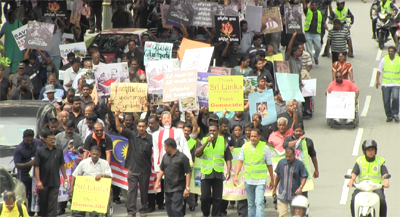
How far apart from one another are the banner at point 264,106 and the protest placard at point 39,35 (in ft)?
20.5

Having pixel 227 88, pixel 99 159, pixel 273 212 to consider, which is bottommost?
pixel 273 212

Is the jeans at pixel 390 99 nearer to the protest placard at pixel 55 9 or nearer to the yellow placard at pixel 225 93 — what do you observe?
the yellow placard at pixel 225 93

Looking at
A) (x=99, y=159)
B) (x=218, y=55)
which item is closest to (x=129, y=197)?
(x=99, y=159)

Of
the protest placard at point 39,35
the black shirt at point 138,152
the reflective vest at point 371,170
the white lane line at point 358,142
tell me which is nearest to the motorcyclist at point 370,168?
the reflective vest at point 371,170

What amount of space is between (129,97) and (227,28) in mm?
5541

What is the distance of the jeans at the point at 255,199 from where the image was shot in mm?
15633

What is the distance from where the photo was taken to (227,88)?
17.4m

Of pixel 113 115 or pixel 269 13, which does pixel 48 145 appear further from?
pixel 269 13

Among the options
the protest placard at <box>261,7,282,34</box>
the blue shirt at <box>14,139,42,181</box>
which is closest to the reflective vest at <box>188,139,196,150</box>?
the blue shirt at <box>14,139,42,181</box>

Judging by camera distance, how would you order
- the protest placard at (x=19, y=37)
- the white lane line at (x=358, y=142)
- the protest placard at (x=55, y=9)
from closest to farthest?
the white lane line at (x=358, y=142) < the protest placard at (x=19, y=37) < the protest placard at (x=55, y=9)

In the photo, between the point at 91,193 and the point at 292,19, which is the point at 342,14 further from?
the point at 91,193

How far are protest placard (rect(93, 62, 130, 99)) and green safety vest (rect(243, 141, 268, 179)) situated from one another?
395 cm

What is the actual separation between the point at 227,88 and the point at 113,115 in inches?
84.9

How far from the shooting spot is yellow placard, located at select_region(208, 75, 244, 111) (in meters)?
17.4
